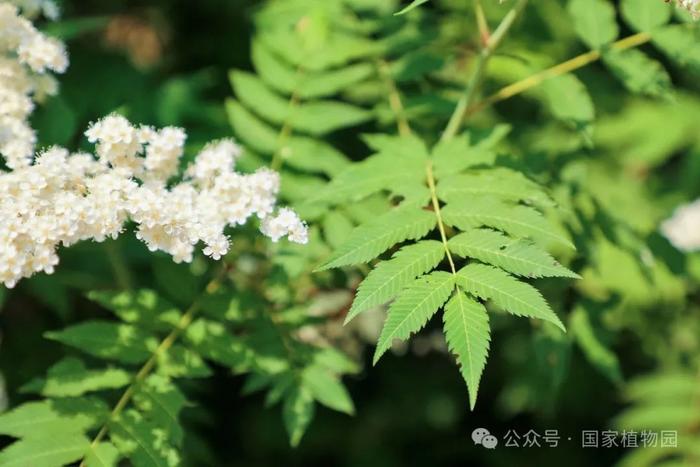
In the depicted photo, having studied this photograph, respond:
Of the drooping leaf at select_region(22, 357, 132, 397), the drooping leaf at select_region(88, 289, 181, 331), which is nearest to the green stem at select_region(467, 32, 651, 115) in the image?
the drooping leaf at select_region(88, 289, 181, 331)

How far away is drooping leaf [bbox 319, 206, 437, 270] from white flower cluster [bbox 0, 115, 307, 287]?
0.58 feet

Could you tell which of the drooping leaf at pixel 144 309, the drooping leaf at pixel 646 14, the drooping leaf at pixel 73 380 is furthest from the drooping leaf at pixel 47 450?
the drooping leaf at pixel 646 14

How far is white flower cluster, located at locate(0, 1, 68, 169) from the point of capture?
94.5 inches

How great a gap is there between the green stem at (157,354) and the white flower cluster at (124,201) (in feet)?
1.51

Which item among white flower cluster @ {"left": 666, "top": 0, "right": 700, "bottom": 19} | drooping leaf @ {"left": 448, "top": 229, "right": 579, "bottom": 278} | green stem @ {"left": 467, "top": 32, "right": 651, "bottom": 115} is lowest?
drooping leaf @ {"left": 448, "top": 229, "right": 579, "bottom": 278}

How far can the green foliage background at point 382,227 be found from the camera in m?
2.65

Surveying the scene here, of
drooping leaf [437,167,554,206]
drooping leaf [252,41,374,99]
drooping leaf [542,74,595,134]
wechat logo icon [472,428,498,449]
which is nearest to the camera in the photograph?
drooping leaf [437,167,554,206]

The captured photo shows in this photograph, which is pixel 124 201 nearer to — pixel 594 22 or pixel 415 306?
pixel 415 306

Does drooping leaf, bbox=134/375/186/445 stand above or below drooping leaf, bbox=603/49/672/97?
below

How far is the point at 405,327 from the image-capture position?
1908mm

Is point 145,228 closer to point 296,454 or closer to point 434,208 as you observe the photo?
point 434,208

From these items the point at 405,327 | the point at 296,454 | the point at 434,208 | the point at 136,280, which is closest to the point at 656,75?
the point at 434,208

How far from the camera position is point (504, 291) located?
1970 mm

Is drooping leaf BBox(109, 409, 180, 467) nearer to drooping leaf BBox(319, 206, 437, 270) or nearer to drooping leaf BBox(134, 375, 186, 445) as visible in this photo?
drooping leaf BBox(134, 375, 186, 445)
